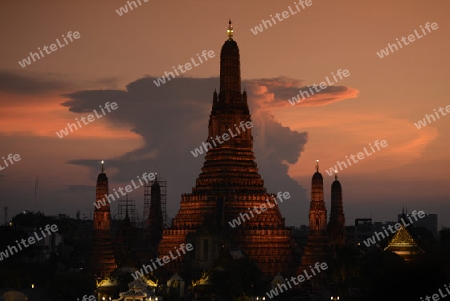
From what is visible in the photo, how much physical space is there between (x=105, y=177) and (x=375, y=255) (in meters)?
43.0

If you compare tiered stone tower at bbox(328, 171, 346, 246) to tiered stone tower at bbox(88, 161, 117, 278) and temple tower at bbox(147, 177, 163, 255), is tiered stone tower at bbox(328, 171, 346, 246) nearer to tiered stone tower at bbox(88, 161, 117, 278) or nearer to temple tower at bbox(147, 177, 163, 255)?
temple tower at bbox(147, 177, 163, 255)

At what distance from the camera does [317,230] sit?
15025cm

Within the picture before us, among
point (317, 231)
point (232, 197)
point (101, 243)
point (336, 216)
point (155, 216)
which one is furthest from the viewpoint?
point (155, 216)

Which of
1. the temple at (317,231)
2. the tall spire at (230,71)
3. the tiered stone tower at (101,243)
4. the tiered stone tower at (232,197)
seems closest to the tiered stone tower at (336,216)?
the tiered stone tower at (232,197)

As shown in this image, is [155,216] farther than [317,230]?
Yes

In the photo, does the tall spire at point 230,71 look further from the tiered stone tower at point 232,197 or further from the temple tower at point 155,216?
the temple tower at point 155,216

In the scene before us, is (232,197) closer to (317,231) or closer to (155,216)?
(317,231)

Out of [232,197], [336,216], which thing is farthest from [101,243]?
[336,216]

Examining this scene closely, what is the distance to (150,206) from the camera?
182750 mm

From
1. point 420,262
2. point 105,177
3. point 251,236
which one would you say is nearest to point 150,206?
point 105,177

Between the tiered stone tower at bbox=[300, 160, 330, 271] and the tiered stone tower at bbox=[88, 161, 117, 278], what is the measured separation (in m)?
24.1

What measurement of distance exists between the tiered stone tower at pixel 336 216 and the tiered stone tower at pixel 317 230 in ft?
34.9

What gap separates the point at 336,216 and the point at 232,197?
1852 cm

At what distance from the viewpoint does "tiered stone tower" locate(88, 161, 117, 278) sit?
153 m
